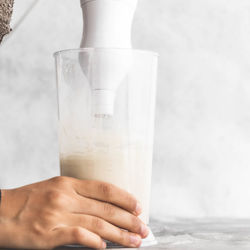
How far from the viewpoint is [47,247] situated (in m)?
0.64

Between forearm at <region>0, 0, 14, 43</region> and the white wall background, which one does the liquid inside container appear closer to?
forearm at <region>0, 0, 14, 43</region>

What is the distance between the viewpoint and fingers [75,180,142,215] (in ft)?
2.27

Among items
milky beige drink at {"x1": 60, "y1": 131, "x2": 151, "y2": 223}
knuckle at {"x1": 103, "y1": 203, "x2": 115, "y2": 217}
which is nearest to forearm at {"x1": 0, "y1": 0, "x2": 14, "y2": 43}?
milky beige drink at {"x1": 60, "y1": 131, "x2": 151, "y2": 223}

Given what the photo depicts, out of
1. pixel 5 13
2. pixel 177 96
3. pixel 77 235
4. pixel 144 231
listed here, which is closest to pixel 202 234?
pixel 144 231

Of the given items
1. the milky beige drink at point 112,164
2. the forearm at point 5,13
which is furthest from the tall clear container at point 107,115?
the forearm at point 5,13

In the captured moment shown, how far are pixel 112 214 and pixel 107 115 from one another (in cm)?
15

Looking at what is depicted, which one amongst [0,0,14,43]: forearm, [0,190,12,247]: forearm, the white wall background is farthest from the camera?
the white wall background

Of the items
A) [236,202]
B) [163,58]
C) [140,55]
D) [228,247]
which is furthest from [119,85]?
[236,202]

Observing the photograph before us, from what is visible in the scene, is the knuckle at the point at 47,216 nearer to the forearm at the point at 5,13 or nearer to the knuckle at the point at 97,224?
the knuckle at the point at 97,224

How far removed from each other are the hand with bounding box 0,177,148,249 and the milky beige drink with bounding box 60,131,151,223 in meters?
0.02

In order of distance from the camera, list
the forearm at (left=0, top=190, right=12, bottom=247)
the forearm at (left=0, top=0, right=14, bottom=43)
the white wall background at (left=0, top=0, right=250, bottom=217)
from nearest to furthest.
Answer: the forearm at (left=0, top=190, right=12, bottom=247) → the forearm at (left=0, top=0, right=14, bottom=43) → the white wall background at (left=0, top=0, right=250, bottom=217)

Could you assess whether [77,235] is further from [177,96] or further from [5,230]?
[177,96]

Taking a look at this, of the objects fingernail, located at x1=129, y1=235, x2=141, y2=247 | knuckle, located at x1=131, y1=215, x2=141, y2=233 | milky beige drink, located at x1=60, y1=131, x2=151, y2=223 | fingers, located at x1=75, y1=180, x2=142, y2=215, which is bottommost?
fingernail, located at x1=129, y1=235, x2=141, y2=247

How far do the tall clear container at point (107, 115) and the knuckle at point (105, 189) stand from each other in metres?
0.02
